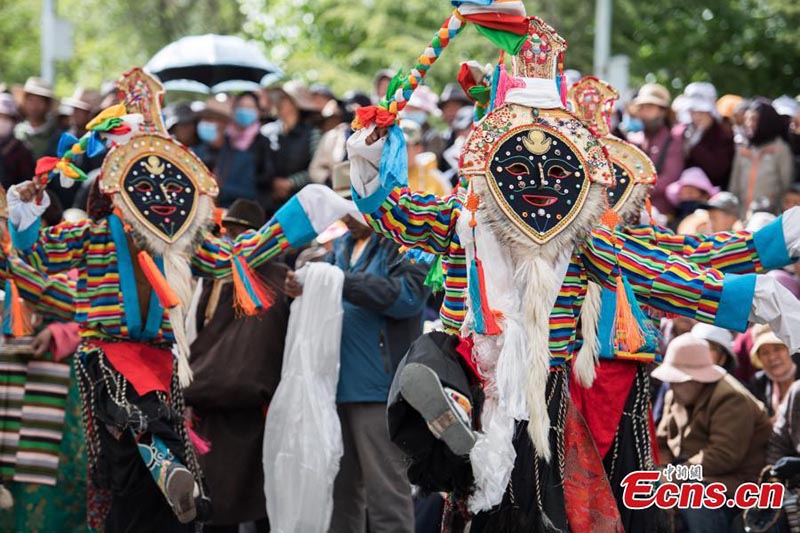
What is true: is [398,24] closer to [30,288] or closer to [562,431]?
[30,288]

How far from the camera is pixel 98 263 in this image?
7.03 meters

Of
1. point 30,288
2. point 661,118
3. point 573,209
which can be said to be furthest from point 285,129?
point 573,209

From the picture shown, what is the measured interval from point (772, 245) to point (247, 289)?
2506 mm

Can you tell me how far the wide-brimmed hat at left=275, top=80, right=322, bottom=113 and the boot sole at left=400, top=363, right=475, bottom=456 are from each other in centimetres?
692

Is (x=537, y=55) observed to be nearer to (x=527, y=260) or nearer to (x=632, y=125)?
(x=527, y=260)

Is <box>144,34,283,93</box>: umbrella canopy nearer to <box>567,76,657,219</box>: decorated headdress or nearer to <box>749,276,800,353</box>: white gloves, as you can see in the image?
<box>567,76,657,219</box>: decorated headdress

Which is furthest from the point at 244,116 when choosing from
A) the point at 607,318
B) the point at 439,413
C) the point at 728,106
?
the point at 439,413

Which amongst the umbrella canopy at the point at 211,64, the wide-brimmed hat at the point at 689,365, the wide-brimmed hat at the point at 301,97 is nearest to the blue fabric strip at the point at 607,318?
the wide-brimmed hat at the point at 689,365

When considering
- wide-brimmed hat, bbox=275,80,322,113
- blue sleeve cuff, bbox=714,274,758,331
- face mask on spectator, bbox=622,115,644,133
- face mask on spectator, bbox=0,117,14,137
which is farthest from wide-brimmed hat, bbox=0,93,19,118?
blue sleeve cuff, bbox=714,274,758,331

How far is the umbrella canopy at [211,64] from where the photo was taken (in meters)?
11.7

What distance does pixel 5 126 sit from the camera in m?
12.3

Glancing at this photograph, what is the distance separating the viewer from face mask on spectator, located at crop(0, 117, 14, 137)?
1225 cm

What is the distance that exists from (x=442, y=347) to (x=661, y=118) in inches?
253

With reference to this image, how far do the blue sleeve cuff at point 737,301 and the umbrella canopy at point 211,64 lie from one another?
6758mm
